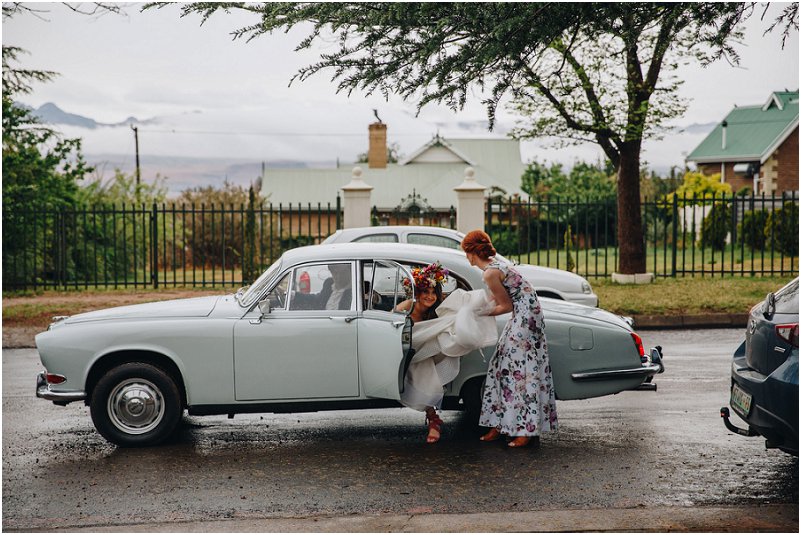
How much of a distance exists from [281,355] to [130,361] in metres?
1.27

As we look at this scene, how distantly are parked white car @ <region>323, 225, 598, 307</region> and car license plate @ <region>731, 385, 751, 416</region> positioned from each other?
6019 millimetres

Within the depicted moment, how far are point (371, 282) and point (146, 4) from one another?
118 inches

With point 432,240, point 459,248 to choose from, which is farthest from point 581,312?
point 432,240

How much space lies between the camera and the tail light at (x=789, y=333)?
5586 mm

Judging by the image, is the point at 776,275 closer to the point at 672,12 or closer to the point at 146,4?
the point at 672,12

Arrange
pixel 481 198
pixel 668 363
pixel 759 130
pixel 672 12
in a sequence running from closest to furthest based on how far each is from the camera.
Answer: pixel 672 12
pixel 668 363
pixel 481 198
pixel 759 130

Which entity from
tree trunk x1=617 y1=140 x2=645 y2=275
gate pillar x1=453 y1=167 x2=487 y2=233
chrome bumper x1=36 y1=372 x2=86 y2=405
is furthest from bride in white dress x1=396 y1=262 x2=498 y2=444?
tree trunk x1=617 y1=140 x2=645 y2=275

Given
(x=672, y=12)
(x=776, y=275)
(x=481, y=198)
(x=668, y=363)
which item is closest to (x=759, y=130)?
(x=776, y=275)

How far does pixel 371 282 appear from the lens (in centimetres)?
762

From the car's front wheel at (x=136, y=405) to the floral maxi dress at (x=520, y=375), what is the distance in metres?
2.52

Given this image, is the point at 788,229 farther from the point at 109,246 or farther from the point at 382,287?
the point at 382,287

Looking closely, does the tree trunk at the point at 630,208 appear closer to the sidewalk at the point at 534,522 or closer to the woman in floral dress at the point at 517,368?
the woman in floral dress at the point at 517,368

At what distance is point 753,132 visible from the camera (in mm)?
55469

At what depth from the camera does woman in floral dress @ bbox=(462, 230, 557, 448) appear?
284 inches
